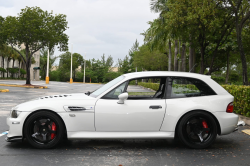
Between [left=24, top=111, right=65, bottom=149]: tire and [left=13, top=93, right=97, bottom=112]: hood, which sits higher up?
[left=13, top=93, right=97, bottom=112]: hood

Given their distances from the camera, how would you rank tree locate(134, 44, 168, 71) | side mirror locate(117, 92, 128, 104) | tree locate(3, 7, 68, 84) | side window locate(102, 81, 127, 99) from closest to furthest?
side mirror locate(117, 92, 128, 104)
side window locate(102, 81, 127, 99)
tree locate(3, 7, 68, 84)
tree locate(134, 44, 168, 71)

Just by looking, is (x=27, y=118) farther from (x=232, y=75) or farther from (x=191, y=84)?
(x=232, y=75)

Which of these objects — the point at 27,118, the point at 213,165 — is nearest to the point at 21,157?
the point at 27,118

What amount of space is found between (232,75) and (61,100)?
72168mm

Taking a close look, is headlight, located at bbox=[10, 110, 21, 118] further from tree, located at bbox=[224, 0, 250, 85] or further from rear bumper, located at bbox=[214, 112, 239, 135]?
tree, located at bbox=[224, 0, 250, 85]

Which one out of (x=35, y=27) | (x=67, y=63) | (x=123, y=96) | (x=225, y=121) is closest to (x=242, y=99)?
(x=225, y=121)

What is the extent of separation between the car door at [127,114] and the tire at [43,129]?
705 mm

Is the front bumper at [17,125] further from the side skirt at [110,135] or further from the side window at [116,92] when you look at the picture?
the side window at [116,92]

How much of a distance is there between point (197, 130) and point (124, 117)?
141 cm

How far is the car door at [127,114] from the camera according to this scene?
5082mm

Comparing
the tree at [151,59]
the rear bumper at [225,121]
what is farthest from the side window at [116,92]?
the tree at [151,59]

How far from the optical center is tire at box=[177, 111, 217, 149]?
528 centimetres

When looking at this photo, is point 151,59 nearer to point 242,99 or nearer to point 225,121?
point 242,99

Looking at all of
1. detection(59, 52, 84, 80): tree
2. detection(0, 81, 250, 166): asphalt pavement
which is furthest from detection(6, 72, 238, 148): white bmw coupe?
detection(59, 52, 84, 80): tree
